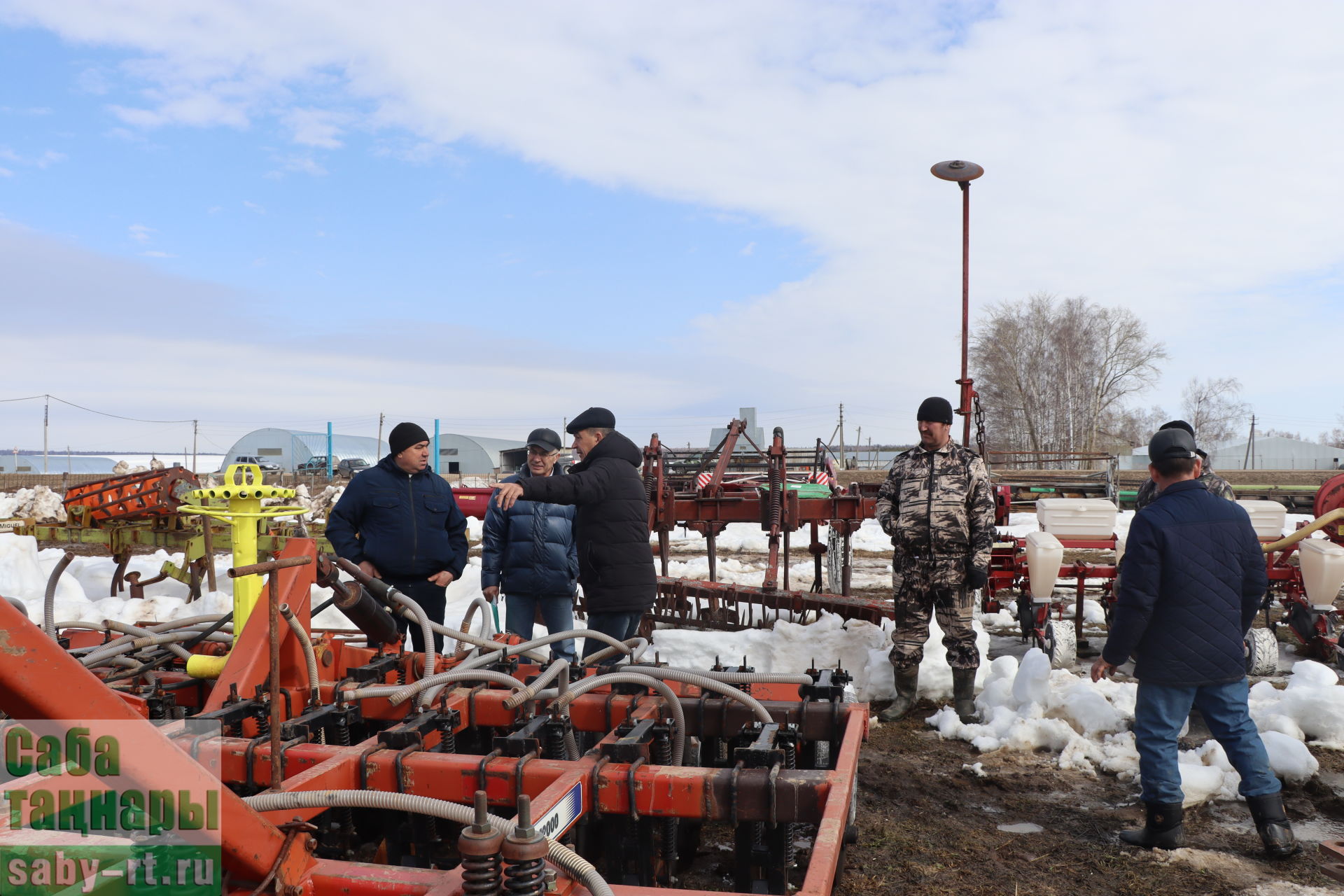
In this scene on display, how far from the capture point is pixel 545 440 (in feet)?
16.2

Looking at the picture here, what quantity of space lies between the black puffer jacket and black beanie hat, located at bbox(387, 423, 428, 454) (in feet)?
2.75

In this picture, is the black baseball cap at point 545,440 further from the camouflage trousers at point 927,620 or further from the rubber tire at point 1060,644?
the rubber tire at point 1060,644

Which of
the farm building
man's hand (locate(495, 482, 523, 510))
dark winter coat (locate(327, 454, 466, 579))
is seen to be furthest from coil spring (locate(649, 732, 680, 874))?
the farm building

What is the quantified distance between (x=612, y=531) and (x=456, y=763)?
2.09 metres

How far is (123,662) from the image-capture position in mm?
3270

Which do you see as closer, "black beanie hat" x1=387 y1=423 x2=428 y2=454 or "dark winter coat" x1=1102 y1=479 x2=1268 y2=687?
"dark winter coat" x1=1102 y1=479 x2=1268 y2=687

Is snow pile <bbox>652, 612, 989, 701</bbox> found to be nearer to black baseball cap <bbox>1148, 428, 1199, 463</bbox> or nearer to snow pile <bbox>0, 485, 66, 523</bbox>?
black baseball cap <bbox>1148, 428, 1199, 463</bbox>

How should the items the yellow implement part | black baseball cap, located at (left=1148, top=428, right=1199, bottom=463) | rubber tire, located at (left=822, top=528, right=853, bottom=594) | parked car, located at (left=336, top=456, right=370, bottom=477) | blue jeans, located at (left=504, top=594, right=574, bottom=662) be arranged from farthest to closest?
parked car, located at (left=336, top=456, right=370, bottom=477) < rubber tire, located at (left=822, top=528, right=853, bottom=594) < blue jeans, located at (left=504, top=594, right=574, bottom=662) < black baseball cap, located at (left=1148, top=428, right=1199, bottom=463) < the yellow implement part

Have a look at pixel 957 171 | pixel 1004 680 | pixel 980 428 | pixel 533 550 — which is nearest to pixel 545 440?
pixel 533 550

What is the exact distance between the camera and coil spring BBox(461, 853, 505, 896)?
1526mm

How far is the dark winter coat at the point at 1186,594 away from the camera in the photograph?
10.5ft

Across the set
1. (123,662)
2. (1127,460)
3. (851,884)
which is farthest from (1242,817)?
(1127,460)

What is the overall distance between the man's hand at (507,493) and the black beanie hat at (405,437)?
1.18 m

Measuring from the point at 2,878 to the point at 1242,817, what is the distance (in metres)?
4.10
